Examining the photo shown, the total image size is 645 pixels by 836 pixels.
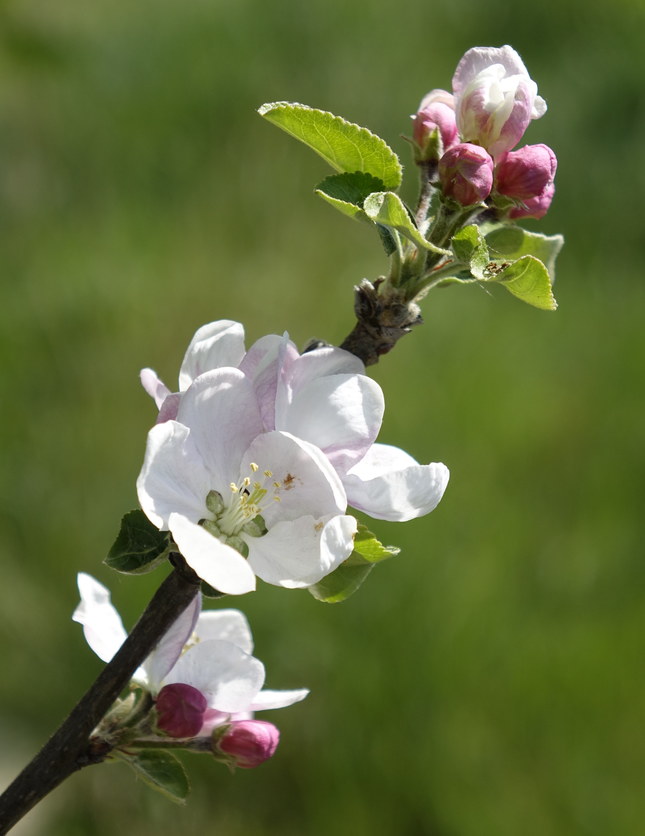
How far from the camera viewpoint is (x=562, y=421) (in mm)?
2762

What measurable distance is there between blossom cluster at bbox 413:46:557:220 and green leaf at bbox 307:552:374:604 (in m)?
0.28

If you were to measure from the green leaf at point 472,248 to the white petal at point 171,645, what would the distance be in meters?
0.32

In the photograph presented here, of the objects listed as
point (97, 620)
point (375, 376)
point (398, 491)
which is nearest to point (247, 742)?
point (97, 620)

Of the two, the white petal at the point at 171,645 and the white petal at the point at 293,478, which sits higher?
the white petal at the point at 293,478

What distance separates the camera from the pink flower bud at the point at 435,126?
86cm

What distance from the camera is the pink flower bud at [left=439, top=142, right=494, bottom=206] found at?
0.78m

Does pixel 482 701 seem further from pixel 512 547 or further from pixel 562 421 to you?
pixel 562 421

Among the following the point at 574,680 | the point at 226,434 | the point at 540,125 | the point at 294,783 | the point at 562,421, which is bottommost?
the point at 294,783

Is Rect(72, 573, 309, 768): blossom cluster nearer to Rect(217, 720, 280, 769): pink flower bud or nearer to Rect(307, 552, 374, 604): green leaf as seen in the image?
Rect(217, 720, 280, 769): pink flower bud

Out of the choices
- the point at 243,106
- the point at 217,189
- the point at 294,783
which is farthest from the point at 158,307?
the point at 294,783

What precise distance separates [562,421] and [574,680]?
0.76 metres

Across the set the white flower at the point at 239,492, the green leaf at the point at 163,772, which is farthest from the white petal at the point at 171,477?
the green leaf at the point at 163,772

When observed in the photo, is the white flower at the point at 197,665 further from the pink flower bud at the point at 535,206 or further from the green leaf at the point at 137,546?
the pink flower bud at the point at 535,206

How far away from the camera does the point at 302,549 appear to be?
2.44 ft
